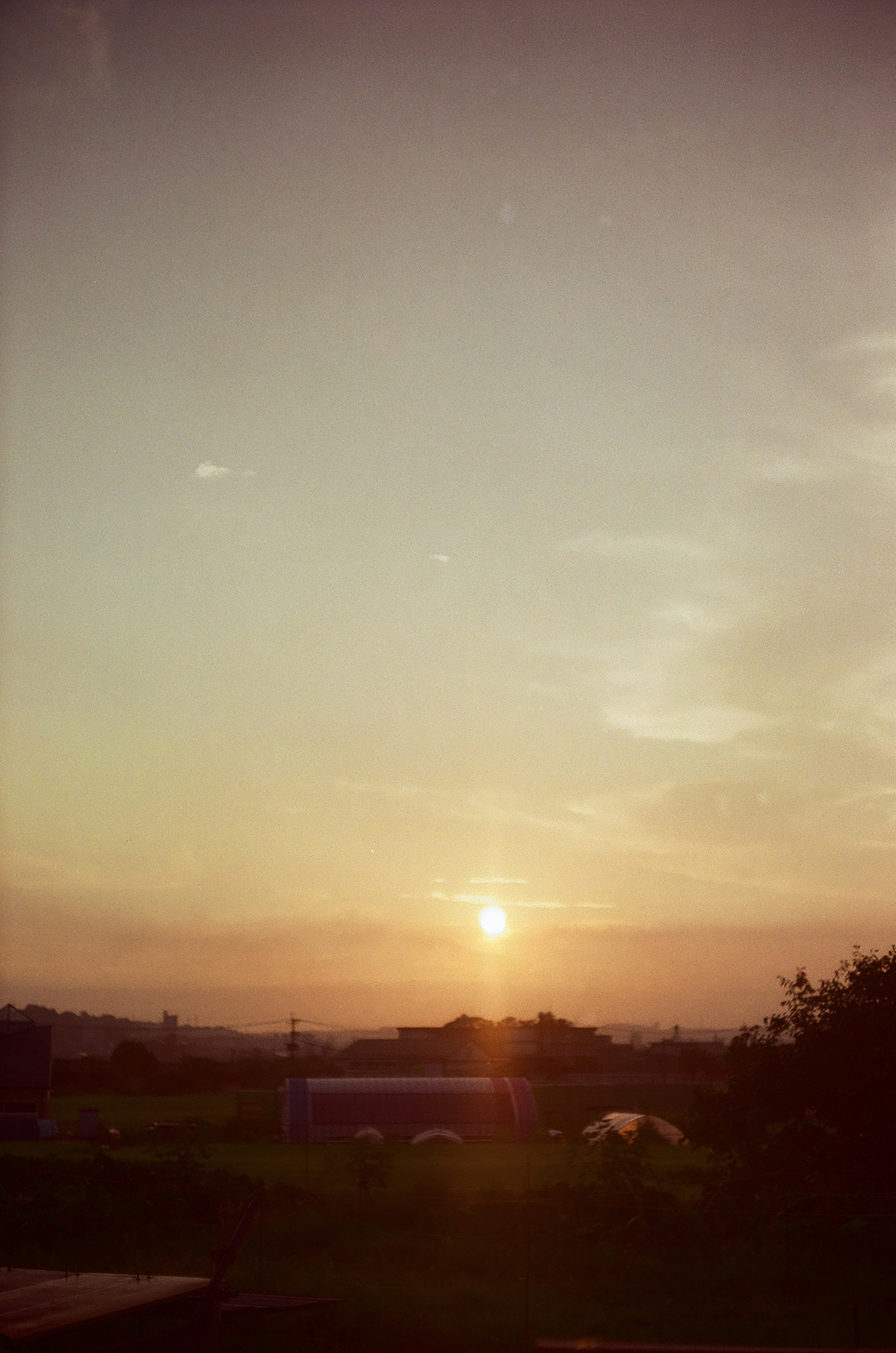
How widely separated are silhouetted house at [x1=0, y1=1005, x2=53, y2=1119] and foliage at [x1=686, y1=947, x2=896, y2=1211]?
35.2 m

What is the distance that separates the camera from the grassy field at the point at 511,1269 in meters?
14.9

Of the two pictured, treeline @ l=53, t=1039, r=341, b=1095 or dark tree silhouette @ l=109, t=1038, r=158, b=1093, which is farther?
treeline @ l=53, t=1039, r=341, b=1095

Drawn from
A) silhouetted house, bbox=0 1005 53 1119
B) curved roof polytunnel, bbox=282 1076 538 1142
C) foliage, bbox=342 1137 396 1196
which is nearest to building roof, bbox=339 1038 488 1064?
curved roof polytunnel, bbox=282 1076 538 1142

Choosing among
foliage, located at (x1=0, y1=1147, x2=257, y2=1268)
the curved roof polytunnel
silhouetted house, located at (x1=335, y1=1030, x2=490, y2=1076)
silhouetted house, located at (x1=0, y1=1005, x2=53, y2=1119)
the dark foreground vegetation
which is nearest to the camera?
the dark foreground vegetation

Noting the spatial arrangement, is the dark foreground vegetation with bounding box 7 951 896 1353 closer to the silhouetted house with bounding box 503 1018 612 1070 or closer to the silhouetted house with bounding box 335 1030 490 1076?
the silhouetted house with bounding box 335 1030 490 1076

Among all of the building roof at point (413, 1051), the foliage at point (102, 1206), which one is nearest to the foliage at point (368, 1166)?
the foliage at point (102, 1206)

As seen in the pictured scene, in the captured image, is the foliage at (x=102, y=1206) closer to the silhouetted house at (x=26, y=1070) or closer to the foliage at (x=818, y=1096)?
the foliage at (x=818, y=1096)

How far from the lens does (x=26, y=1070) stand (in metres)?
50.2

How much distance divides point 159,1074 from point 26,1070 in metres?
29.9

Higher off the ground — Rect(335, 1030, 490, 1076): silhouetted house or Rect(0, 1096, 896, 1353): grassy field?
Rect(335, 1030, 490, 1076): silhouetted house

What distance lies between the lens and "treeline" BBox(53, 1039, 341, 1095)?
74062 mm

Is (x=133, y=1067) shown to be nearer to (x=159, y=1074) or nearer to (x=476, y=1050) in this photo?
(x=159, y=1074)

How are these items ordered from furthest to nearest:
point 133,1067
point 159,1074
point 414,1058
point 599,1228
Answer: point 414,1058, point 133,1067, point 159,1074, point 599,1228

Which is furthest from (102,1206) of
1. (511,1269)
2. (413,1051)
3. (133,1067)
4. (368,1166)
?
(413,1051)
